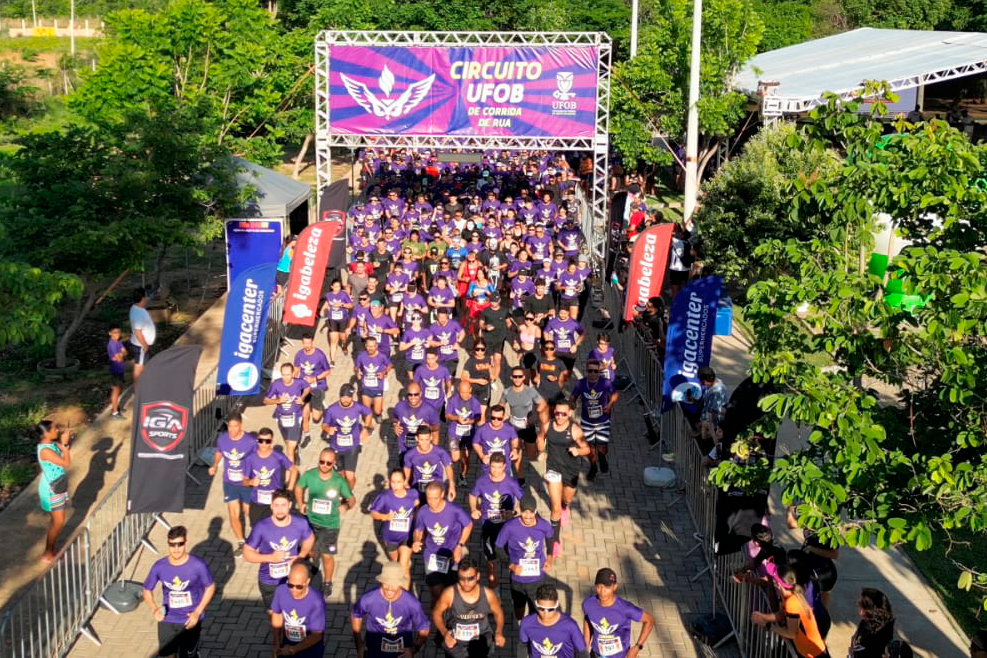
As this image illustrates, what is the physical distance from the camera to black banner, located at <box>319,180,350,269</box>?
72.3 feet

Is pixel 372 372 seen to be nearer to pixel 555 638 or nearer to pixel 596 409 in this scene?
pixel 596 409

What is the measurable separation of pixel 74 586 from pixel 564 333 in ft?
25.9

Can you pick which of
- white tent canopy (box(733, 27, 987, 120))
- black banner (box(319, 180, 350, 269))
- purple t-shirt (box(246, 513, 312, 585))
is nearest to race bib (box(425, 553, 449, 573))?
purple t-shirt (box(246, 513, 312, 585))

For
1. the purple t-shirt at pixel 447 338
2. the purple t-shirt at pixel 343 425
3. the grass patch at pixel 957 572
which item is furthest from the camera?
the purple t-shirt at pixel 447 338

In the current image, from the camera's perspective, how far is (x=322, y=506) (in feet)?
33.5

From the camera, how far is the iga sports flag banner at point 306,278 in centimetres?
1680

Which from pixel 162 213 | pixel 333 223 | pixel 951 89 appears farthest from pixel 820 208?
pixel 951 89

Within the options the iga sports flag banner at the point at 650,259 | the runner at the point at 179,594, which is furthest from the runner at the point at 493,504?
the iga sports flag banner at the point at 650,259

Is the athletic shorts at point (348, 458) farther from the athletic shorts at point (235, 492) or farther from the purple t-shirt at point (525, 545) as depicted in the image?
the purple t-shirt at point (525, 545)

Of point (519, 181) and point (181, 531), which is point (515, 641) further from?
point (519, 181)

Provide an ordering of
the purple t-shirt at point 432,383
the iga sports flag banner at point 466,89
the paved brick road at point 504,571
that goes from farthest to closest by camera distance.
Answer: the iga sports flag banner at point 466,89 < the purple t-shirt at point 432,383 < the paved brick road at point 504,571

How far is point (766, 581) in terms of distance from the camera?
28.4ft

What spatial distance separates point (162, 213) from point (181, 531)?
11.7 m

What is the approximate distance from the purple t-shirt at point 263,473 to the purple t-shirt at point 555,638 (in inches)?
156
